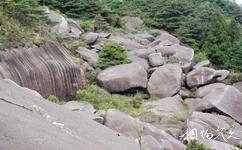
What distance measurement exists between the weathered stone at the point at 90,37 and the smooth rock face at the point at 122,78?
3.91 m

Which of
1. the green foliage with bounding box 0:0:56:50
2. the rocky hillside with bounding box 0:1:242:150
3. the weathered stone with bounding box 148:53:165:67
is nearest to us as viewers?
the rocky hillside with bounding box 0:1:242:150

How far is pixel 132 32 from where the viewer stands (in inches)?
1030

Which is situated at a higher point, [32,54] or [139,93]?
[32,54]

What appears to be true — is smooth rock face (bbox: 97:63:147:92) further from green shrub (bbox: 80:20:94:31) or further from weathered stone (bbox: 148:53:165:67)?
green shrub (bbox: 80:20:94:31)

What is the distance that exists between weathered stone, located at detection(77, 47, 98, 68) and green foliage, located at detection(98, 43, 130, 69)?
0.28 m

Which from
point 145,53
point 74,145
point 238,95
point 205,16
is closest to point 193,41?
point 205,16

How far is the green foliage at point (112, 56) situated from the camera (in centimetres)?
1752

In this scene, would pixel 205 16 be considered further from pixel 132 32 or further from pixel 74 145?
pixel 74 145

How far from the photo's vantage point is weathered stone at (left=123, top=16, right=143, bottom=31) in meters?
28.4

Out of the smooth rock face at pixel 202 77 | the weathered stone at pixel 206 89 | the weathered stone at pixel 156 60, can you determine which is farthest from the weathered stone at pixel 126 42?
the weathered stone at pixel 206 89

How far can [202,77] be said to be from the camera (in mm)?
18562

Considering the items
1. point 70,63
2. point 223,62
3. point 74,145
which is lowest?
point 223,62

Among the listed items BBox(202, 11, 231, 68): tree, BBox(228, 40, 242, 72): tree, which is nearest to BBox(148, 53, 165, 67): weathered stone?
BBox(228, 40, 242, 72): tree

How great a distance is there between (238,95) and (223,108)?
113cm
